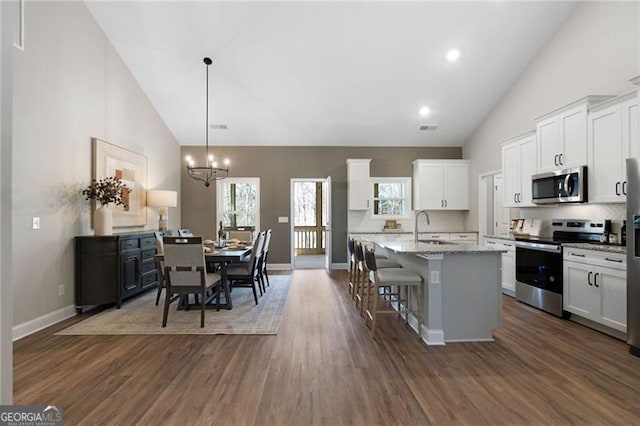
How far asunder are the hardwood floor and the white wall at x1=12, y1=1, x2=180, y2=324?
0.64 m

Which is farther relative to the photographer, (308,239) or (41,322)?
(308,239)

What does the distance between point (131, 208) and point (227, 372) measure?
3901 mm

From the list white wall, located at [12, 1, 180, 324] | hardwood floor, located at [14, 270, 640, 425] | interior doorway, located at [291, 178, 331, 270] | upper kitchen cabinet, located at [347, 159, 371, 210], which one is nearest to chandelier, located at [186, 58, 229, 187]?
white wall, located at [12, 1, 180, 324]

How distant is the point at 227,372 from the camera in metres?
2.46

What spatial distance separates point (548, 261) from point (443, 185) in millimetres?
3256

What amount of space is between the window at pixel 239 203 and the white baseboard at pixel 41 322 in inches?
144

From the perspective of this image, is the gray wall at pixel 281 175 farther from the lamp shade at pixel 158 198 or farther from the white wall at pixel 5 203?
the white wall at pixel 5 203

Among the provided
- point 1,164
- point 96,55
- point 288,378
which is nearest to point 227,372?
point 288,378

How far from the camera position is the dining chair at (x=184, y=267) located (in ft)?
11.0

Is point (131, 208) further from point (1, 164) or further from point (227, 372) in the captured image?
point (1, 164)

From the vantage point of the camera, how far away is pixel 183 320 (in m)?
3.66

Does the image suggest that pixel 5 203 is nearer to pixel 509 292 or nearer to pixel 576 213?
pixel 576 213

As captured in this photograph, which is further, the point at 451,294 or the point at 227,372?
the point at 451,294

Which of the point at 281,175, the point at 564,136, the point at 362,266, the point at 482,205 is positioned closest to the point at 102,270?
the point at 362,266
